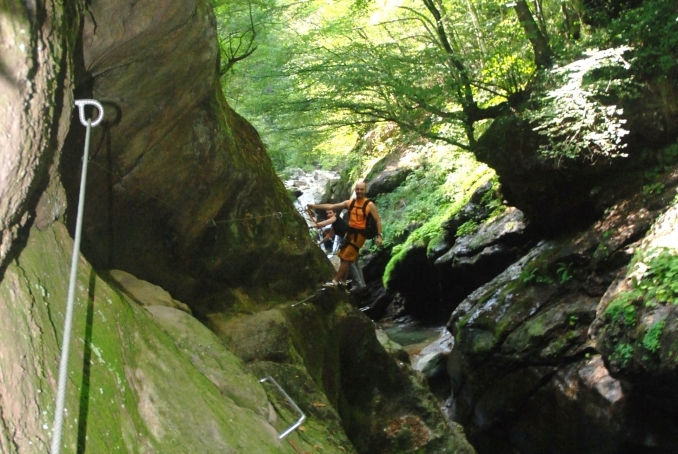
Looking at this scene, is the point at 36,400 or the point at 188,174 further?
the point at 188,174

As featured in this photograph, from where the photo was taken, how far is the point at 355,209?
835 centimetres

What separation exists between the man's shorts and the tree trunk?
5.06m

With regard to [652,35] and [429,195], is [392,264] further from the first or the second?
[652,35]

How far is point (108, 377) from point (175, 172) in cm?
345

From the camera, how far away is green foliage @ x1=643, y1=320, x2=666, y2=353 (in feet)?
24.0

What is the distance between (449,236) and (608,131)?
750 centimetres

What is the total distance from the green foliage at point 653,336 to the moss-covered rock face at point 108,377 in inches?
208

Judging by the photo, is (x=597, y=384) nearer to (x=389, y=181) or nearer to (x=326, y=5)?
(x=326, y=5)

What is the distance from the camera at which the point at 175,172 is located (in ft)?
20.1

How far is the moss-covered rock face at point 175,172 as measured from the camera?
4582mm

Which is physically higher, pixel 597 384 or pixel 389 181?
pixel 389 181

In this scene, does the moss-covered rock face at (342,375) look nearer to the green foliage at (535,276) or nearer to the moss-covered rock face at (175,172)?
the moss-covered rock face at (175,172)

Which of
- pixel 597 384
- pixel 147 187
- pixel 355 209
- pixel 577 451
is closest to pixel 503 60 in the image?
pixel 355 209

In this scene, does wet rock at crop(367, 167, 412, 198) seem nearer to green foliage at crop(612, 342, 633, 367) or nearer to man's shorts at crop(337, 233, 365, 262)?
man's shorts at crop(337, 233, 365, 262)
